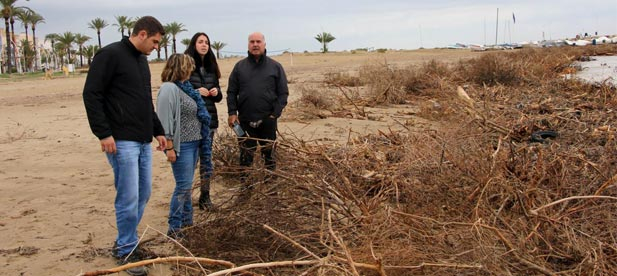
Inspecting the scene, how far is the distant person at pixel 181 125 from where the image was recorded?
4.08 m

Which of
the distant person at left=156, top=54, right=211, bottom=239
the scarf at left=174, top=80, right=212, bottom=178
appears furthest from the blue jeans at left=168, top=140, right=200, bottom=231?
the scarf at left=174, top=80, right=212, bottom=178

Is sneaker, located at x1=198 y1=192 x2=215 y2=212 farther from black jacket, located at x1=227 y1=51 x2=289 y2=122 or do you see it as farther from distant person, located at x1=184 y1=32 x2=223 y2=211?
black jacket, located at x1=227 y1=51 x2=289 y2=122

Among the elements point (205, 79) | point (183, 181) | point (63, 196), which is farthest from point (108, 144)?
point (63, 196)

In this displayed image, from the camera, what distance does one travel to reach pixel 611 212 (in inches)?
135

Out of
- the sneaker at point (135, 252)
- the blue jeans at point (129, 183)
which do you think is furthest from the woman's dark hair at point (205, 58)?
the sneaker at point (135, 252)

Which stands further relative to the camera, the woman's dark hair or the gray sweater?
the woman's dark hair

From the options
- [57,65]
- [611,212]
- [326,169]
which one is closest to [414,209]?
[326,169]

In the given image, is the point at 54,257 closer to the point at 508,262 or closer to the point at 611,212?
the point at 508,262

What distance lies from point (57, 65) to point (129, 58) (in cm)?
7483

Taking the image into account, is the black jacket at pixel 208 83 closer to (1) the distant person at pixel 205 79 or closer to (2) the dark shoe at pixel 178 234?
(1) the distant person at pixel 205 79

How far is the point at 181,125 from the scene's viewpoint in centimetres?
428

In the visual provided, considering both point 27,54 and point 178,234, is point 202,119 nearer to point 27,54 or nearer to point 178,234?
point 178,234

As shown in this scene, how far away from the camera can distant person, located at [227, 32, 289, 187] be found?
4957 mm

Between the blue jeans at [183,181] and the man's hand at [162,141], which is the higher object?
the man's hand at [162,141]
